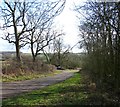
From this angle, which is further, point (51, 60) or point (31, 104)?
point (51, 60)

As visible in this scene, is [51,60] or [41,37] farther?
[51,60]

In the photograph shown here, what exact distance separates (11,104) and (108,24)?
20.2 feet

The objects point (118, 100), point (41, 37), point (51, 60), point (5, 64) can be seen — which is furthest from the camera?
point (51, 60)

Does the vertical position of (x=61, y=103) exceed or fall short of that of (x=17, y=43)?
it falls short

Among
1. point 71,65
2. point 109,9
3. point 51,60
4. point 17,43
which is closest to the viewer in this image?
point 109,9

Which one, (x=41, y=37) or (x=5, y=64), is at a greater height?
(x=41, y=37)

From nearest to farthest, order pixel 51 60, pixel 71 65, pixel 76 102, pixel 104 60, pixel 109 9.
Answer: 1. pixel 76 102
2. pixel 109 9
3. pixel 104 60
4. pixel 51 60
5. pixel 71 65

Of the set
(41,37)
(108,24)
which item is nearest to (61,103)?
(108,24)

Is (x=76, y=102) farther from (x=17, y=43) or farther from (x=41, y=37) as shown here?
(x=41, y=37)

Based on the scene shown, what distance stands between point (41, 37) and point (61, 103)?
4485 cm

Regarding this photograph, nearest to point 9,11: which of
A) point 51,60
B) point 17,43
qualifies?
point 17,43

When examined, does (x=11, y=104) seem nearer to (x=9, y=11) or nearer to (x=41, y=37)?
(x=9, y=11)

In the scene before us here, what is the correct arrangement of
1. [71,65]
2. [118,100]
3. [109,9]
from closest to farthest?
[118,100] → [109,9] → [71,65]

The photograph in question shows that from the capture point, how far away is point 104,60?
56.4ft
